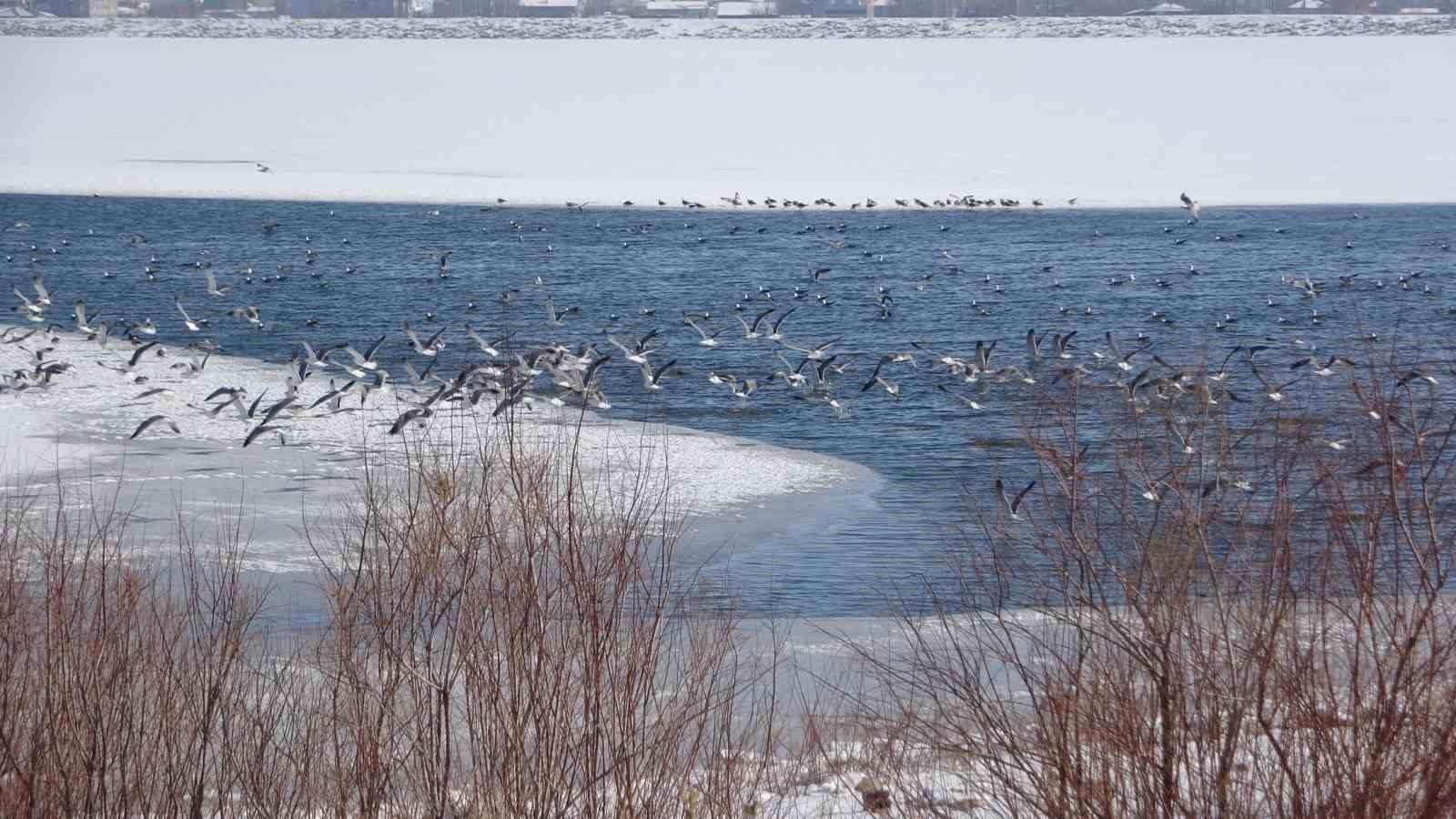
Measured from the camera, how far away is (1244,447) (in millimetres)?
11312

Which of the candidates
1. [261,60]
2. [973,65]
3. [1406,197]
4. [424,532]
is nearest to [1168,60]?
[973,65]

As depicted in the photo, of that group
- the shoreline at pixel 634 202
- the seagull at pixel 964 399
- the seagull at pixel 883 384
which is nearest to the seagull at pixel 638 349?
the seagull at pixel 883 384

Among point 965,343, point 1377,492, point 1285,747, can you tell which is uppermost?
point 1377,492

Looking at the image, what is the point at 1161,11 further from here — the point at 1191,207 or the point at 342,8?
the point at 1191,207

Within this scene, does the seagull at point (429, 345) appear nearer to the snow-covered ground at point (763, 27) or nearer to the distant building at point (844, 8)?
the snow-covered ground at point (763, 27)

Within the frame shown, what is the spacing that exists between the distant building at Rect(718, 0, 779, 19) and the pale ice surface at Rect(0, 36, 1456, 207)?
10.5m

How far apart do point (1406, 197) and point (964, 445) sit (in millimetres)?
22954

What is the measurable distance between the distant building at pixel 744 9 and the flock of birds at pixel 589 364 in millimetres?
45814

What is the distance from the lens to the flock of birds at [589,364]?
1302 cm

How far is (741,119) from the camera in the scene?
4203cm

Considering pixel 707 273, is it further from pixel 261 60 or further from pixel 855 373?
pixel 261 60

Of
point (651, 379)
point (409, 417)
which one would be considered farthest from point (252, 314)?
point (409, 417)

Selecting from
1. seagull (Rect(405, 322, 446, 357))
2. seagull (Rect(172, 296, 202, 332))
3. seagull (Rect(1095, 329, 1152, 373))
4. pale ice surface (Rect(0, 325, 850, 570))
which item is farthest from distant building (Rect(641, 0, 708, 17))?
pale ice surface (Rect(0, 325, 850, 570))

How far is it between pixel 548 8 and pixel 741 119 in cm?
2725
